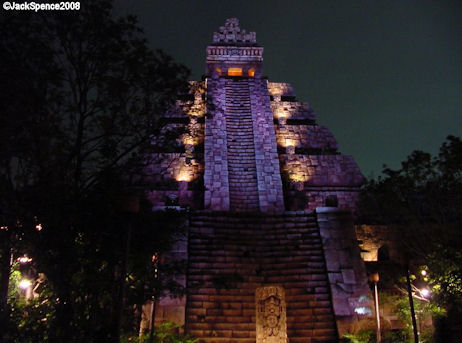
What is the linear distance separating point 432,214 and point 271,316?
6.47m

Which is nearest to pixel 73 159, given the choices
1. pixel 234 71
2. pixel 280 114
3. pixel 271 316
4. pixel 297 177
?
pixel 271 316

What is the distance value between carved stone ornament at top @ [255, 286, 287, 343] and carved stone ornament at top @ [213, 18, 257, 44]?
2371cm

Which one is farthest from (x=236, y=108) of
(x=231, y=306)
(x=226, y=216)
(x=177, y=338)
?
(x=177, y=338)

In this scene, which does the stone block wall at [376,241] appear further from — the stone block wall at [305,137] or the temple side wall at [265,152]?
the stone block wall at [305,137]

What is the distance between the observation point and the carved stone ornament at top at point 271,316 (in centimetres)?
943

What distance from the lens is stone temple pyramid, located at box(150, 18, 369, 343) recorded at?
10492 mm

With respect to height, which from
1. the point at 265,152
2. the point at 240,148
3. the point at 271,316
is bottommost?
the point at 271,316

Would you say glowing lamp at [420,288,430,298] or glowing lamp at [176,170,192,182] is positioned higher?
glowing lamp at [176,170,192,182]

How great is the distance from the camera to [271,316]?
31.2 feet

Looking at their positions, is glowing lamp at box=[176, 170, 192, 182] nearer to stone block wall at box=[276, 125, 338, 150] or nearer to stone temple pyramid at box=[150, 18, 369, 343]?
stone temple pyramid at box=[150, 18, 369, 343]

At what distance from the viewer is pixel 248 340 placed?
399 inches

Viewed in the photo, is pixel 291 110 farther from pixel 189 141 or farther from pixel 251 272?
pixel 251 272

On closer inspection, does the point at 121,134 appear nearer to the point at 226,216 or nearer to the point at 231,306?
the point at 231,306

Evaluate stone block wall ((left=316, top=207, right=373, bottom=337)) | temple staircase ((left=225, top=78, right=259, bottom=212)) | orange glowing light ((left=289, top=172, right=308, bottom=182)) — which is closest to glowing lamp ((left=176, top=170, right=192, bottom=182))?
temple staircase ((left=225, top=78, right=259, bottom=212))
